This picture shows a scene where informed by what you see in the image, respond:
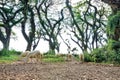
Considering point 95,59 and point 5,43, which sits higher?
point 5,43

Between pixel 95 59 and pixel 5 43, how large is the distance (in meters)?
17.7

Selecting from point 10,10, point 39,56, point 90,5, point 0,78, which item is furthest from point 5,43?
point 0,78

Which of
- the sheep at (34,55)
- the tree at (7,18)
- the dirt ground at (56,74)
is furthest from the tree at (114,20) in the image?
the tree at (7,18)

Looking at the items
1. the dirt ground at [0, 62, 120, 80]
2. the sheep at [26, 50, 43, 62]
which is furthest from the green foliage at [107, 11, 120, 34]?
the dirt ground at [0, 62, 120, 80]

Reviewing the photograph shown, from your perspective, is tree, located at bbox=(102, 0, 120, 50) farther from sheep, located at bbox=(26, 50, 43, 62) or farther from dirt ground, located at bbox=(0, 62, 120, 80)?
A: dirt ground, located at bbox=(0, 62, 120, 80)

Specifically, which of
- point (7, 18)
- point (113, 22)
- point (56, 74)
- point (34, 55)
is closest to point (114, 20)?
point (113, 22)

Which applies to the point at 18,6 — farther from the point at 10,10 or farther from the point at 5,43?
the point at 5,43

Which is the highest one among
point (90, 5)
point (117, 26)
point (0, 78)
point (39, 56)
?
point (90, 5)

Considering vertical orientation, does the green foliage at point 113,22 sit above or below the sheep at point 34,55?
above

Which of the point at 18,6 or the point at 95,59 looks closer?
the point at 95,59

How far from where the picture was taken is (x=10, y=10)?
39750mm

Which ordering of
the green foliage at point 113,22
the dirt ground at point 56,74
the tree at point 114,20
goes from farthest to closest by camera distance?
the green foliage at point 113,22 → the tree at point 114,20 → the dirt ground at point 56,74

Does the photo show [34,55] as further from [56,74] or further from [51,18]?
[51,18]

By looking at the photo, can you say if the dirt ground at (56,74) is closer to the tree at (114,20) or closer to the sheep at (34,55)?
the sheep at (34,55)
